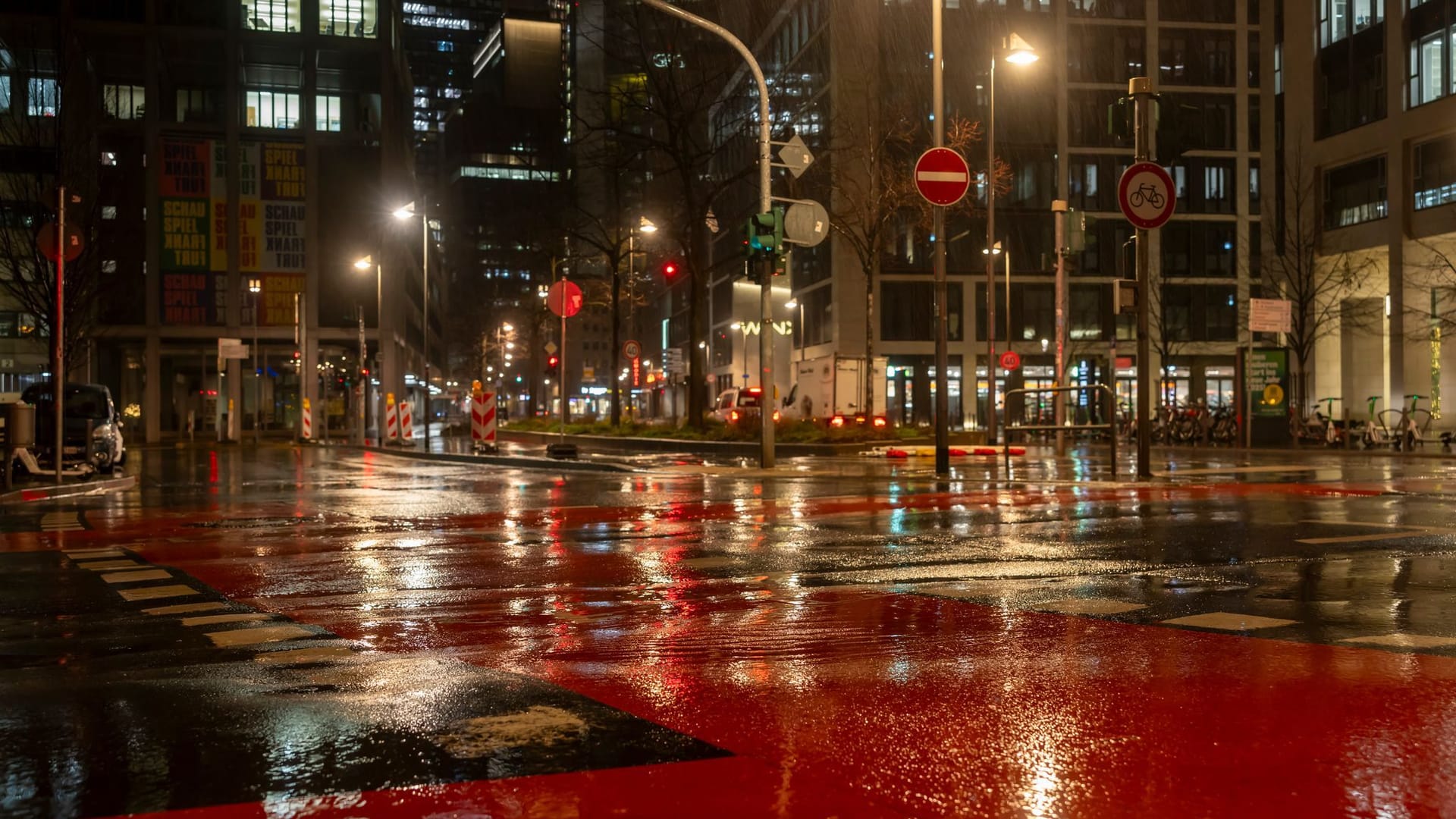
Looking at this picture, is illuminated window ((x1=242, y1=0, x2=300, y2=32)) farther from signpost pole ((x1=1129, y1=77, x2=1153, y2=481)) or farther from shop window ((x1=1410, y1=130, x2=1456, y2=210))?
signpost pole ((x1=1129, y1=77, x2=1153, y2=481))

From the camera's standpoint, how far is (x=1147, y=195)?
686 inches

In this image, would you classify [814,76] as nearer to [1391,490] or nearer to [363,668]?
→ [1391,490]

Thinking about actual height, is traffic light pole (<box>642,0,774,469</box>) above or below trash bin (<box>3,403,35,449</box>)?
above

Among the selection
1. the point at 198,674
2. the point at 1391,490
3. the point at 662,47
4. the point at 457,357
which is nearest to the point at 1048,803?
the point at 198,674

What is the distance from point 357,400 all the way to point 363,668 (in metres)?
45.8

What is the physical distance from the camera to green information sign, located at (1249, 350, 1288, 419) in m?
34.1

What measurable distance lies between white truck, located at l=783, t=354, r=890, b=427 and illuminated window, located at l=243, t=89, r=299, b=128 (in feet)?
105

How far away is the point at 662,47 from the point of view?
39.2 m

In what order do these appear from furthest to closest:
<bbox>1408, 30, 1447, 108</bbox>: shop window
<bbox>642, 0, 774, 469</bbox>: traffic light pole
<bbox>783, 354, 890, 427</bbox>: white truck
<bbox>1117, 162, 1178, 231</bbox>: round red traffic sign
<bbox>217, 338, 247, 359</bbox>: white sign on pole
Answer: <bbox>217, 338, 247, 359</bbox>: white sign on pole < <bbox>1408, 30, 1447, 108</bbox>: shop window < <bbox>783, 354, 890, 427</bbox>: white truck < <bbox>642, 0, 774, 469</bbox>: traffic light pole < <bbox>1117, 162, 1178, 231</bbox>: round red traffic sign

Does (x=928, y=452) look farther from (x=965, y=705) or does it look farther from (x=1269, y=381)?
(x=965, y=705)

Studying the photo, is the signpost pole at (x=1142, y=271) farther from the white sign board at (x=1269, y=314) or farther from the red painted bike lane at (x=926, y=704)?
the white sign board at (x=1269, y=314)

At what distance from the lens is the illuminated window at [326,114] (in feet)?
201

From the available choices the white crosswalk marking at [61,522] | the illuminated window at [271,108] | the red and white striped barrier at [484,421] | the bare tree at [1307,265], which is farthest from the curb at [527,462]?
the illuminated window at [271,108]

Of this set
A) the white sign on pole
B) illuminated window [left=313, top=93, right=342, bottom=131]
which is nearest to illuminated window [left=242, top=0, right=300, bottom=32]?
illuminated window [left=313, top=93, right=342, bottom=131]
